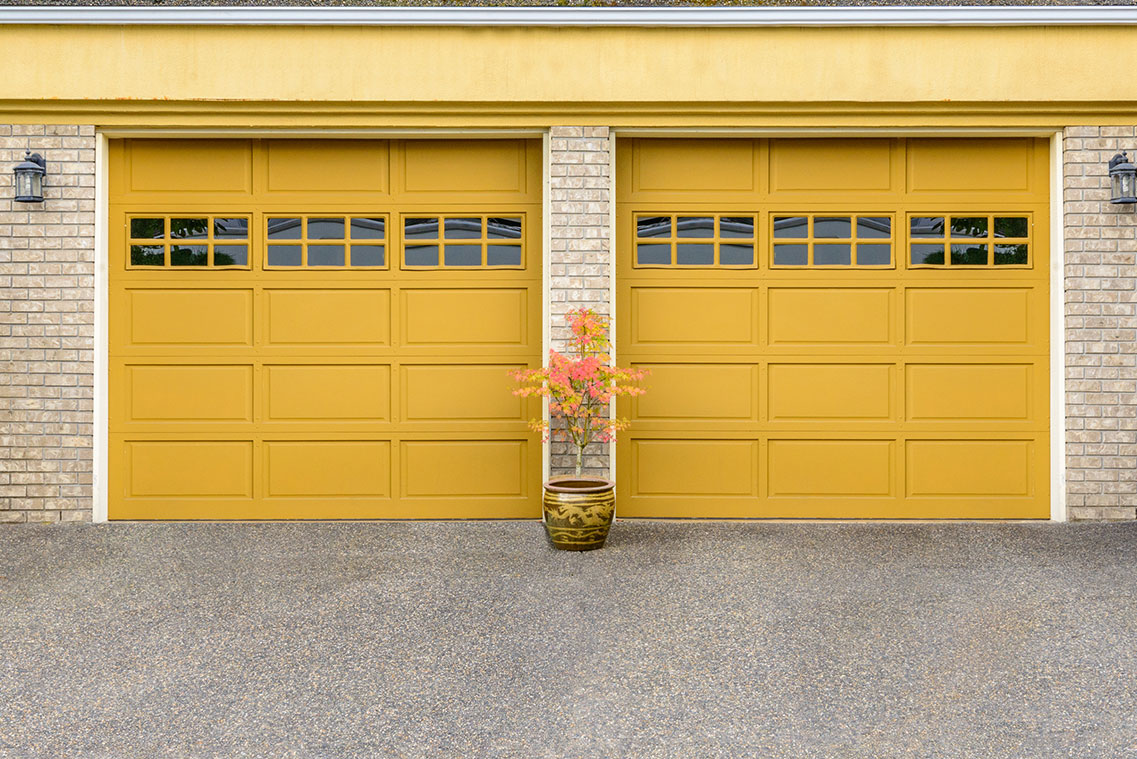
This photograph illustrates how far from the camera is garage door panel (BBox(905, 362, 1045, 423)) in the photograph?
6242 mm

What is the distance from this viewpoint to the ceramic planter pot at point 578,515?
538cm

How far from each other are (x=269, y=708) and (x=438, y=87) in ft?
13.8

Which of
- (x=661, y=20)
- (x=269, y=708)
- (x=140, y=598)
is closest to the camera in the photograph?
(x=269, y=708)

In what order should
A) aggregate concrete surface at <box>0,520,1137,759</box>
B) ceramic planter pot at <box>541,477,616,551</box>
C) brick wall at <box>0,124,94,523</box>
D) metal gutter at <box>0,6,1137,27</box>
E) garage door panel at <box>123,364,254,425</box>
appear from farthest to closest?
garage door panel at <box>123,364,254,425</box>
brick wall at <box>0,124,94,523</box>
metal gutter at <box>0,6,1137,27</box>
ceramic planter pot at <box>541,477,616,551</box>
aggregate concrete surface at <box>0,520,1137,759</box>

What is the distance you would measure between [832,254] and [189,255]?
4.60 m

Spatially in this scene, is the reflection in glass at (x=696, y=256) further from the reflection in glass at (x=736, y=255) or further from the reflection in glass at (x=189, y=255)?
the reflection in glass at (x=189, y=255)

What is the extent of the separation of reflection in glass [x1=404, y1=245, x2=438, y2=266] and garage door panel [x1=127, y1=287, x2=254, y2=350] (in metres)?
1.16

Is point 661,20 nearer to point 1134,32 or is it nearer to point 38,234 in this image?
point 1134,32

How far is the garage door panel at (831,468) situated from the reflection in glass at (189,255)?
426 centimetres

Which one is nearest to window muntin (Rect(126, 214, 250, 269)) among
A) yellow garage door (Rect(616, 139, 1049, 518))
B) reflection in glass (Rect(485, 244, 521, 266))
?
reflection in glass (Rect(485, 244, 521, 266))

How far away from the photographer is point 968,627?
13.7 feet

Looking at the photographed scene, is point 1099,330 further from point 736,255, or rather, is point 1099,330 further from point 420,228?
point 420,228

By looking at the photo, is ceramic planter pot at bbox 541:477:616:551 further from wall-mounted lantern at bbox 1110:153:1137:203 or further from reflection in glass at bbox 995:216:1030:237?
wall-mounted lantern at bbox 1110:153:1137:203

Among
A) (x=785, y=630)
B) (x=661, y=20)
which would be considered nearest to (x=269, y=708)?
(x=785, y=630)
